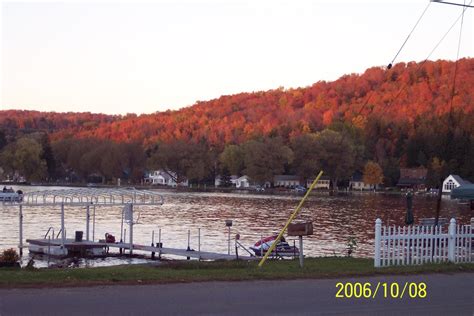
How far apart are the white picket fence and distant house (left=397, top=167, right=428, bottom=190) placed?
136576 millimetres

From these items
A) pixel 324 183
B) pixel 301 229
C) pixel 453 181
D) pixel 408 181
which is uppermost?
pixel 453 181

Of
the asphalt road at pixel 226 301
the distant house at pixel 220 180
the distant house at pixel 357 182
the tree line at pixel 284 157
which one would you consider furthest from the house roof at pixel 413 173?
the asphalt road at pixel 226 301

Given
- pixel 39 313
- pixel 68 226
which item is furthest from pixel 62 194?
pixel 39 313

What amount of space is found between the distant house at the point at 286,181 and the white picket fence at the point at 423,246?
150850mm

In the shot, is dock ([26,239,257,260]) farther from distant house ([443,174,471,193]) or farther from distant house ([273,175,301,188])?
distant house ([273,175,301,188])

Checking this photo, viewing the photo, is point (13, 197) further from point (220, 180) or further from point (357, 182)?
point (220, 180)

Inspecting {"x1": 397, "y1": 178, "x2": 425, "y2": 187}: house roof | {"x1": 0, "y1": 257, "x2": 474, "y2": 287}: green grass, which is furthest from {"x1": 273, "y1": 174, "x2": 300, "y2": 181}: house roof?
{"x1": 0, "y1": 257, "x2": 474, "y2": 287}: green grass

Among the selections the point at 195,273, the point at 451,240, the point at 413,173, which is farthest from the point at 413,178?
the point at 195,273

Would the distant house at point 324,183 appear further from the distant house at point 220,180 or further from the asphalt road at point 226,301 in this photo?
the asphalt road at point 226,301

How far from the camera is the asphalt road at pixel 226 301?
516 inches

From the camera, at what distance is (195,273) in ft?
58.8

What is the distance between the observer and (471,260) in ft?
72.9

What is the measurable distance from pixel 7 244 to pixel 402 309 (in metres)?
36.7
